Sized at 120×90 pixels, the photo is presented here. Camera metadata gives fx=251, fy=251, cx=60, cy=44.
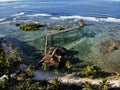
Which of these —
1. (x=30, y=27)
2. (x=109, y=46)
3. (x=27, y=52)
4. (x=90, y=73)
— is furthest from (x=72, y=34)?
(x=90, y=73)

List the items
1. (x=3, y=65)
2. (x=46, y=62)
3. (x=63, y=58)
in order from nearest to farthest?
(x=3, y=65), (x=46, y=62), (x=63, y=58)

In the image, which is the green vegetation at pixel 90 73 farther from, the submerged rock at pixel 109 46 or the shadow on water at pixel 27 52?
the submerged rock at pixel 109 46

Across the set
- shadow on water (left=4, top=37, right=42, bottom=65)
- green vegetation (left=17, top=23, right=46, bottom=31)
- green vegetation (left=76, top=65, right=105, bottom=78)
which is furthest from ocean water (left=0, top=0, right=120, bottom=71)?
green vegetation (left=76, top=65, right=105, bottom=78)

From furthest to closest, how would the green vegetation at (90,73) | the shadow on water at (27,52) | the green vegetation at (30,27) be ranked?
1. the green vegetation at (30,27)
2. the shadow on water at (27,52)
3. the green vegetation at (90,73)

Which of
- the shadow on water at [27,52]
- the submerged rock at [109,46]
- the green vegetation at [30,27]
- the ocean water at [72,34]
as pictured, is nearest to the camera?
the shadow on water at [27,52]

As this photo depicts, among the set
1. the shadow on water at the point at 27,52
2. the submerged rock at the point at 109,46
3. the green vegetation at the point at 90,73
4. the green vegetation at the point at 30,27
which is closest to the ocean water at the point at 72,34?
the shadow on water at the point at 27,52

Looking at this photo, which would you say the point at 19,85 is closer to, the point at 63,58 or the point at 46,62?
the point at 46,62

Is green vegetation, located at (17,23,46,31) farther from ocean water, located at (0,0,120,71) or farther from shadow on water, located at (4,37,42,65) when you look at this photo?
shadow on water, located at (4,37,42,65)

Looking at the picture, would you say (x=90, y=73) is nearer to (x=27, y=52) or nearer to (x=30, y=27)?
(x=27, y=52)

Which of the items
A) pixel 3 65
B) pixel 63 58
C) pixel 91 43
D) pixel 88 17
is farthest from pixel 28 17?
pixel 3 65
